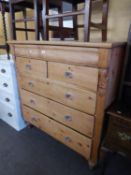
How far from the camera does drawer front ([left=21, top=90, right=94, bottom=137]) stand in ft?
3.92

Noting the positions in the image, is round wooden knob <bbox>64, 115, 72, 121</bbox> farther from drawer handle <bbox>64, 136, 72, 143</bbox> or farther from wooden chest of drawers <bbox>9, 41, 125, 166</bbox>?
drawer handle <bbox>64, 136, 72, 143</bbox>

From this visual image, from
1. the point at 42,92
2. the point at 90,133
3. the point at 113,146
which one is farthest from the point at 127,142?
the point at 42,92

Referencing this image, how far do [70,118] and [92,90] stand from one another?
1.24ft

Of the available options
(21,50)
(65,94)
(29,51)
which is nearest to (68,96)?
(65,94)

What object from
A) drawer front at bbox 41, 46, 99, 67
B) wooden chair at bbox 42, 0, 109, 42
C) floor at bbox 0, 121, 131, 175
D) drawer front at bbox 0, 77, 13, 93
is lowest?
floor at bbox 0, 121, 131, 175

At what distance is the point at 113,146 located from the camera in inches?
43.6

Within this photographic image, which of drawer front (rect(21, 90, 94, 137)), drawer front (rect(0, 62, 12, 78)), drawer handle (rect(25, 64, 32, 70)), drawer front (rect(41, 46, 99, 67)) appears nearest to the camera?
drawer front (rect(41, 46, 99, 67))

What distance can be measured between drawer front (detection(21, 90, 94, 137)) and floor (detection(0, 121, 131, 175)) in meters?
0.40

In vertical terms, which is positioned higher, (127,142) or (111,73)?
(111,73)

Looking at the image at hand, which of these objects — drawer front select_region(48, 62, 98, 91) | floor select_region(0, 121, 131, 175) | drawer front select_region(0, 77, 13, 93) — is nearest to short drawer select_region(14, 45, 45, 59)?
drawer front select_region(48, 62, 98, 91)

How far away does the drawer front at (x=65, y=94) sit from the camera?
1110 mm

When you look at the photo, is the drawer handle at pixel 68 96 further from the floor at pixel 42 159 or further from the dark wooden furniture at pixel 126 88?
the floor at pixel 42 159

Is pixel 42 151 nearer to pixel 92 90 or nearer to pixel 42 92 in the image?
pixel 42 92

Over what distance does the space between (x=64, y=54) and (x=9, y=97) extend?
102cm
